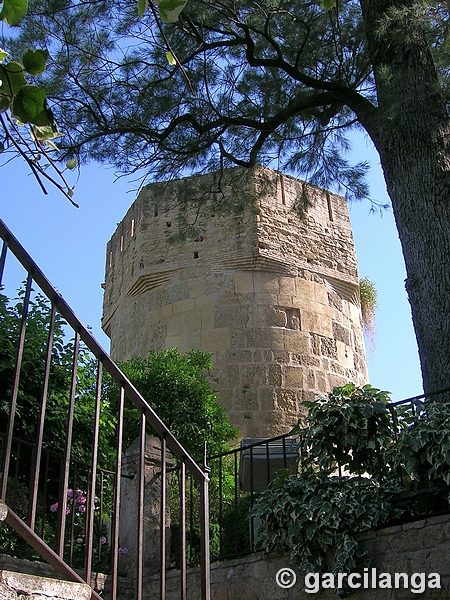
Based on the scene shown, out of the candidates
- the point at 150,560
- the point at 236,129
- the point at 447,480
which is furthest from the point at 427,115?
the point at 150,560

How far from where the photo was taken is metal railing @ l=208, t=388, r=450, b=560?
13.6ft

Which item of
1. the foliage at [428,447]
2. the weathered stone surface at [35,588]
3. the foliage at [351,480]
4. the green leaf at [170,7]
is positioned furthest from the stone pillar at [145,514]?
the green leaf at [170,7]

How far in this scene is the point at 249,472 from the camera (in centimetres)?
518

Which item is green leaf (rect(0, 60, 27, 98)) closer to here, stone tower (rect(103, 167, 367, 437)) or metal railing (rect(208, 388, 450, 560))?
metal railing (rect(208, 388, 450, 560))

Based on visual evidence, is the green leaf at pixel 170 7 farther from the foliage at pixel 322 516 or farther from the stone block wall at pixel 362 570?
the foliage at pixel 322 516

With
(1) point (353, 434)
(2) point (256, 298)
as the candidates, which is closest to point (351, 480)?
(1) point (353, 434)

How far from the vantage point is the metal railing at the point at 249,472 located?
4148mm

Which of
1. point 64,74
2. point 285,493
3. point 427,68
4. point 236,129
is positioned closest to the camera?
point 285,493

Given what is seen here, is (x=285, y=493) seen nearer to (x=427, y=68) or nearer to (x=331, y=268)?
(x=427, y=68)

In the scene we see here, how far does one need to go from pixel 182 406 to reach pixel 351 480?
3.02 meters

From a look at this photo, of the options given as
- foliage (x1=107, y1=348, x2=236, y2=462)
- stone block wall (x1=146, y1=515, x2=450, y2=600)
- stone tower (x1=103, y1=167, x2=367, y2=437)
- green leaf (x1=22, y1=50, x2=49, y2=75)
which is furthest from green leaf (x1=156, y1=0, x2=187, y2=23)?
stone tower (x1=103, y1=167, x2=367, y2=437)

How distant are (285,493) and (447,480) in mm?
969

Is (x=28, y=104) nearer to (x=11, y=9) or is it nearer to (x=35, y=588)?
(x=11, y=9)

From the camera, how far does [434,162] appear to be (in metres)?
4.73
